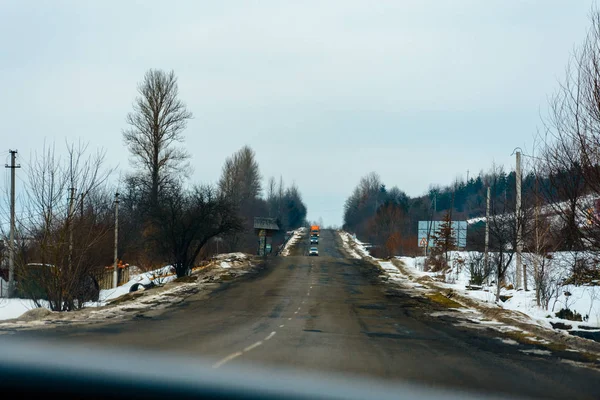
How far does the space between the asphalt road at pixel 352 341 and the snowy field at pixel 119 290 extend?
815cm

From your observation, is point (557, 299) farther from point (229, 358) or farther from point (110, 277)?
point (110, 277)

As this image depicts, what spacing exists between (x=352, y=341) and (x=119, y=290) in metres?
32.0

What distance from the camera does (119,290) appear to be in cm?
4241

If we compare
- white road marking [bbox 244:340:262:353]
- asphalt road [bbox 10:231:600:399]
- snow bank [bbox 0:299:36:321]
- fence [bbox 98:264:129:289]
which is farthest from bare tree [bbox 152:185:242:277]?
white road marking [bbox 244:340:262:353]

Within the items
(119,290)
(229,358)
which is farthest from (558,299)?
(119,290)

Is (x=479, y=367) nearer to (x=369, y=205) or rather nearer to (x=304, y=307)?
(x=304, y=307)

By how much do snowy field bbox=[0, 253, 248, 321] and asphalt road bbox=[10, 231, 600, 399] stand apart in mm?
8145

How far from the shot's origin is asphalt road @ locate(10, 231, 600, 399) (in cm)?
882

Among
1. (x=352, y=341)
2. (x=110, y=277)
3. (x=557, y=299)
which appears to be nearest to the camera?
(x=352, y=341)

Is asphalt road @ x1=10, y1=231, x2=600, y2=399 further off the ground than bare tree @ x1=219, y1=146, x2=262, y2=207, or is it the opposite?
bare tree @ x1=219, y1=146, x2=262, y2=207

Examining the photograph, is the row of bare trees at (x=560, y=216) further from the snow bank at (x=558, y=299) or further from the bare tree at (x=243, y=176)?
the bare tree at (x=243, y=176)

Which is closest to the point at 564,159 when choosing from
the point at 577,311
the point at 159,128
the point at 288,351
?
the point at 288,351

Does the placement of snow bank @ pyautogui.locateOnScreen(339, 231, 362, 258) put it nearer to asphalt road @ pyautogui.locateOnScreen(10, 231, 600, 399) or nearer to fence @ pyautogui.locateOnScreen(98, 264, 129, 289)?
fence @ pyautogui.locateOnScreen(98, 264, 129, 289)

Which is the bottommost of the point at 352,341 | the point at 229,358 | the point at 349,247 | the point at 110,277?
the point at 110,277
